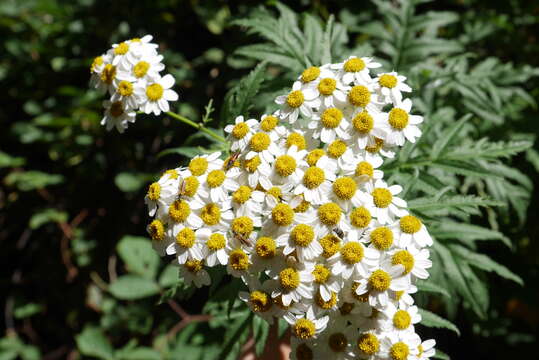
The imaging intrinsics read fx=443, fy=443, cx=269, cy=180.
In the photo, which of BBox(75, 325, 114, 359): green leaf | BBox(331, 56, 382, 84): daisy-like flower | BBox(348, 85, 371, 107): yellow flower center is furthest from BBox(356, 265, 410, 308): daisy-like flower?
BBox(75, 325, 114, 359): green leaf

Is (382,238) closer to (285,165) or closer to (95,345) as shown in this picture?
(285,165)

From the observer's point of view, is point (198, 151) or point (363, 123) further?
point (198, 151)

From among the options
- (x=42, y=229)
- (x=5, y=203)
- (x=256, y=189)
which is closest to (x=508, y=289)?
(x=256, y=189)

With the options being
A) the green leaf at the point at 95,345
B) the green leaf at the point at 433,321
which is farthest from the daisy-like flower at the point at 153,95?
the green leaf at the point at 95,345

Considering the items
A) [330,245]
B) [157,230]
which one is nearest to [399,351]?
[330,245]

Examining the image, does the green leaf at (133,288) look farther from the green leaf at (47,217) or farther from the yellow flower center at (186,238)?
the yellow flower center at (186,238)

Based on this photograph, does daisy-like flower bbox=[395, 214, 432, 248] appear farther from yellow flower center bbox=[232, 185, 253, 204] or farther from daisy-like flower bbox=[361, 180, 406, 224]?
yellow flower center bbox=[232, 185, 253, 204]

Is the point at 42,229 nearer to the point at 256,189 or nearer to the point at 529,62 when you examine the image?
the point at 256,189
